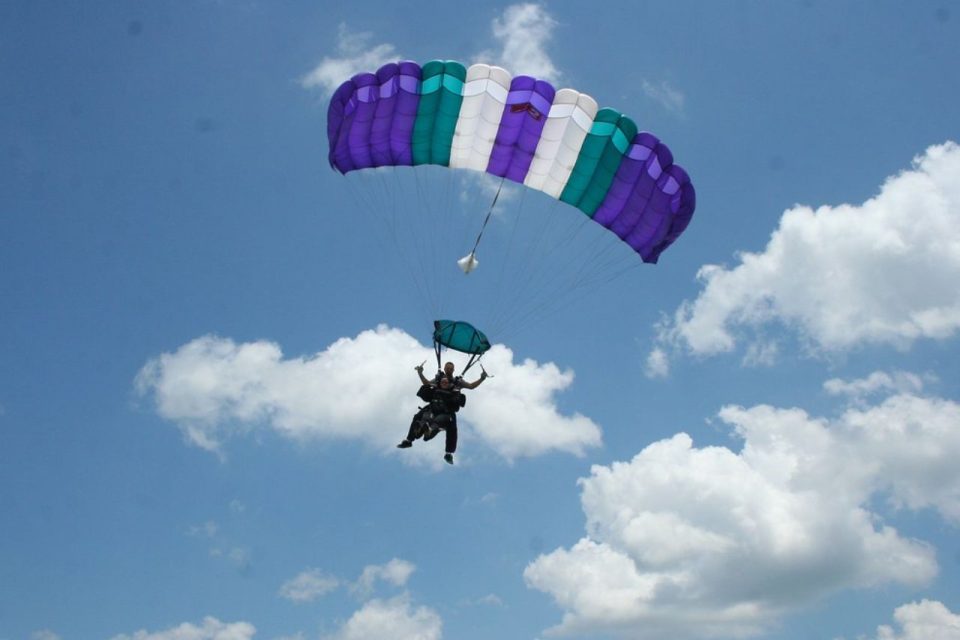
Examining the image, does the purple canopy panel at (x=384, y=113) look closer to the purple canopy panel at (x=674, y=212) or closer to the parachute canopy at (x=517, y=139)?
the parachute canopy at (x=517, y=139)

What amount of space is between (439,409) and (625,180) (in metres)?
6.04

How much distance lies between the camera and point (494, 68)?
20297 mm

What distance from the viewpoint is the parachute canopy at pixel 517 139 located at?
802 inches

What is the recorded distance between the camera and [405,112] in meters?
20.6

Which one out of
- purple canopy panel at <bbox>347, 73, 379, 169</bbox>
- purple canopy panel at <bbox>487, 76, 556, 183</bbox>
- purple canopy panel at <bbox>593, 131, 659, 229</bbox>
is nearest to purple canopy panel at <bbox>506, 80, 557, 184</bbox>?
purple canopy panel at <bbox>487, 76, 556, 183</bbox>

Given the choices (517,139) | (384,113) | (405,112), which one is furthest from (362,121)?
(517,139)

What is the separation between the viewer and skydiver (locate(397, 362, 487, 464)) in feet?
64.3

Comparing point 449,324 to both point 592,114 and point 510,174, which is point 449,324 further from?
point 592,114

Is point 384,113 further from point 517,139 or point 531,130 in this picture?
point 531,130

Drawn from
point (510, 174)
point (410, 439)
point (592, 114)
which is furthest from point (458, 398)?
point (592, 114)

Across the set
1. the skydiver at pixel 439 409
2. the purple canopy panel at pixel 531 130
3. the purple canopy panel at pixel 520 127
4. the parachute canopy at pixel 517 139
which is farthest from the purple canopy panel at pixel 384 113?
the skydiver at pixel 439 409

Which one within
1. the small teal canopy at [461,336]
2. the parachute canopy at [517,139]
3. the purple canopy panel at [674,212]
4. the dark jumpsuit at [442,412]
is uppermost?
the parachute canopy at [517,139]

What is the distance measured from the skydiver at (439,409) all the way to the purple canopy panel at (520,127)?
457 cm

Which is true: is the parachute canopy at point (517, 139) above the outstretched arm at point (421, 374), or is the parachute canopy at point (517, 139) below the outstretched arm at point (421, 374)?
above
